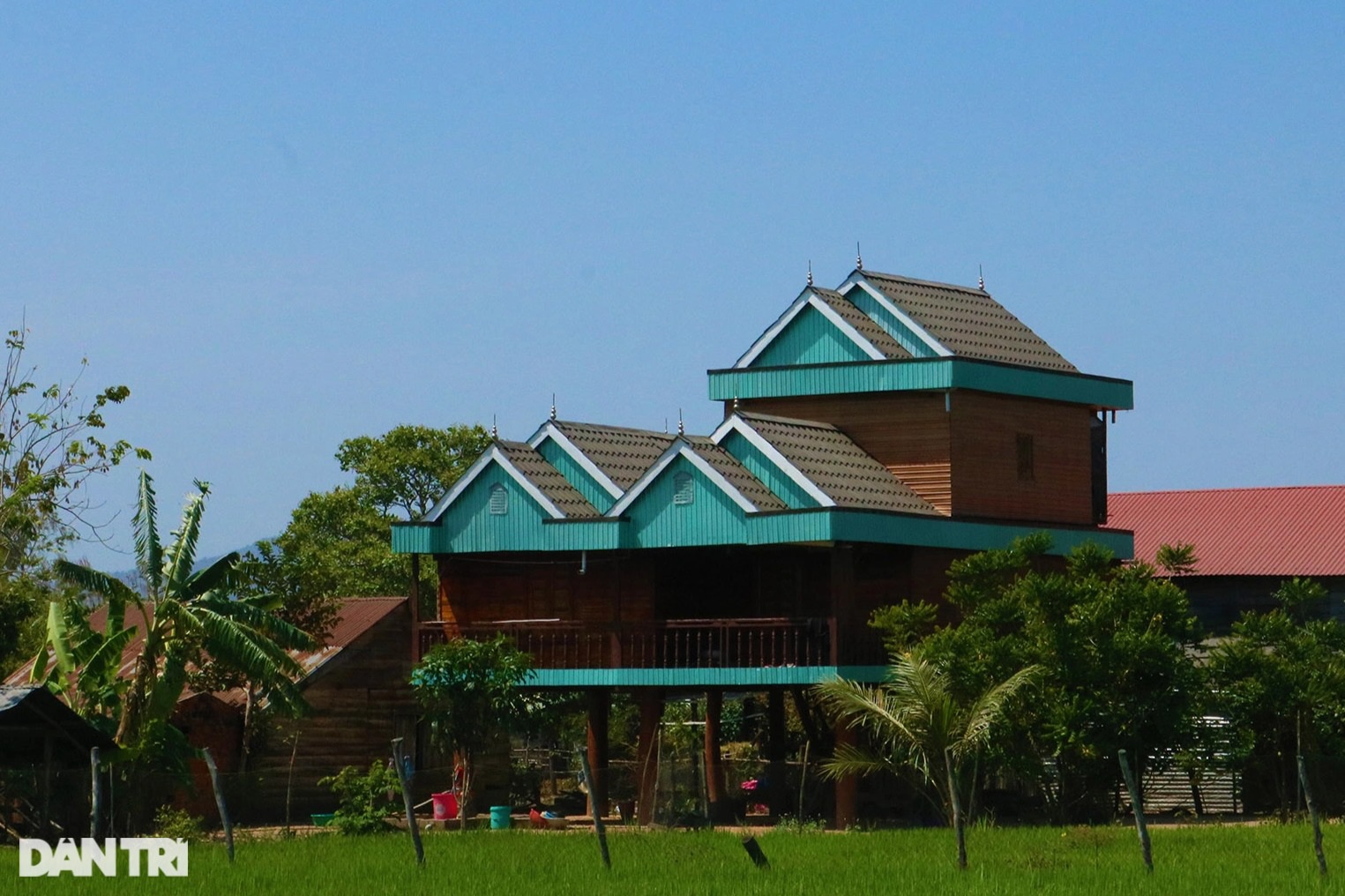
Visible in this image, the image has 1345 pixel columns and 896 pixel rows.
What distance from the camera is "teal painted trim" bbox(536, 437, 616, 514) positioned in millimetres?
37531

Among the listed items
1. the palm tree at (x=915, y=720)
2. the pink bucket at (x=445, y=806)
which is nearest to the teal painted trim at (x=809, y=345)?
the palm tree at (x=915, y=720)

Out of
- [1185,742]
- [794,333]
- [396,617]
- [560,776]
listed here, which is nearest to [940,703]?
[1185,742]

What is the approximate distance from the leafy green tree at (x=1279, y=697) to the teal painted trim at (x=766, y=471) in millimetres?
6970

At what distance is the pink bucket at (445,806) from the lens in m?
37.0

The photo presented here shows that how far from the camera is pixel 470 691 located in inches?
1406

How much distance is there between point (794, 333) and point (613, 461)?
3816 mm

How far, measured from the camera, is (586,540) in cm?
3616

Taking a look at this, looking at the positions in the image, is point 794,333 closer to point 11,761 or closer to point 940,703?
point 940,703

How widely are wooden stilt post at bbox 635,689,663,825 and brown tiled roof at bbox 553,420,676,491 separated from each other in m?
3.55

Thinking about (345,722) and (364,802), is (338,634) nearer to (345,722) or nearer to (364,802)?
(345,722)

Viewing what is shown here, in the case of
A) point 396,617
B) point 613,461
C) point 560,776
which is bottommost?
point 560,776

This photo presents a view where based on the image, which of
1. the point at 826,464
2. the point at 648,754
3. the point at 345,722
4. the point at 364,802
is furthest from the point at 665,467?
the point at 345,722

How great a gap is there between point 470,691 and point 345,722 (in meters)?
6.91

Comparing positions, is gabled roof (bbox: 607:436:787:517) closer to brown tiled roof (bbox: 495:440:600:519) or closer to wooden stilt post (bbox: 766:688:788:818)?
brown tiled roof (bbox: 495:440:600:519)
